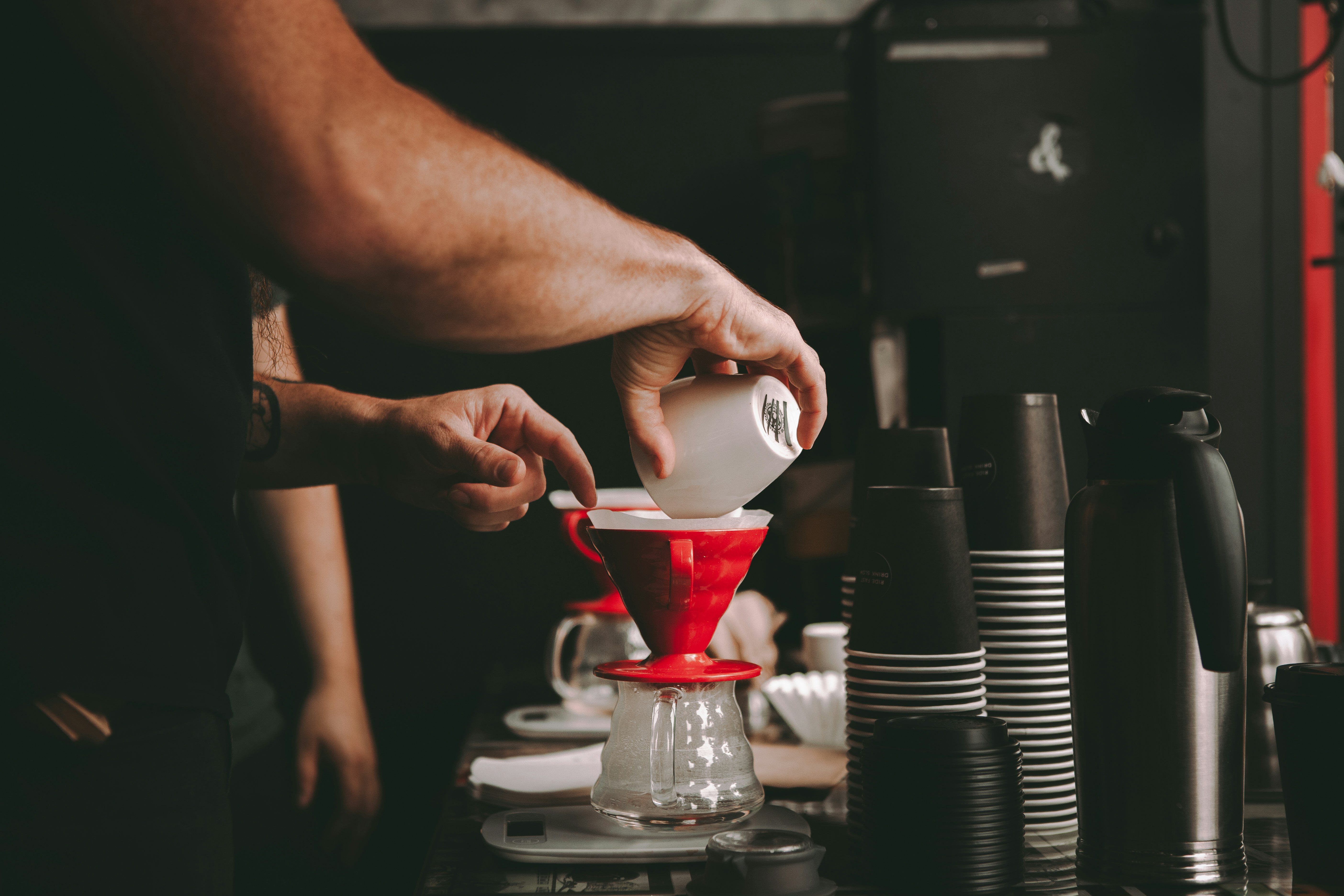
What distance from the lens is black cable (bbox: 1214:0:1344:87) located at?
1.76 m

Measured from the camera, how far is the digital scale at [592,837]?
2.62 ft

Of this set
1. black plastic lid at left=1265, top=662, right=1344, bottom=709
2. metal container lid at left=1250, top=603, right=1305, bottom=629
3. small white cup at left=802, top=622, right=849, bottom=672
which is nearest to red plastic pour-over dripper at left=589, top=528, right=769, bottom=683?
black plastic lid at left=1265, top=662, right=1344, bottom=709

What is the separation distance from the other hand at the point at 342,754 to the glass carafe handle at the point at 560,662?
14.5 inches

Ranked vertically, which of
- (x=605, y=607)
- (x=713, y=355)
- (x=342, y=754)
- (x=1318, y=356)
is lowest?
(x=342, y=754)

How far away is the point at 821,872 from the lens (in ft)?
2.59

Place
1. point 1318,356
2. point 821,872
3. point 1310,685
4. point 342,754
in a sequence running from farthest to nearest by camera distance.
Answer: point 1318,356 < point 342,754 < point 821,872 < point 1310,685

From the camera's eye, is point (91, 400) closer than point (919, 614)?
Yes

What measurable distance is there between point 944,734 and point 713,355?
0.35m

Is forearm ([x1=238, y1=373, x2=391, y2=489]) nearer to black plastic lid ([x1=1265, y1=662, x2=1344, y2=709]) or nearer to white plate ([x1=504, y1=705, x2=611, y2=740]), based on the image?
white plate ([x1=504, y1=705, x2=611, y2=740])

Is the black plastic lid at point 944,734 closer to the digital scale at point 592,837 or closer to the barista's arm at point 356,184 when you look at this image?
the digital scale at point 592,837

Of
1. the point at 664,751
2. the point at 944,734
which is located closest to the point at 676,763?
the point at 664,751

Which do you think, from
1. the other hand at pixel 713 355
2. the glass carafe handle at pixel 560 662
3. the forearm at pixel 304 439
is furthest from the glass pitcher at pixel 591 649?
the other hand at pixel 713 355

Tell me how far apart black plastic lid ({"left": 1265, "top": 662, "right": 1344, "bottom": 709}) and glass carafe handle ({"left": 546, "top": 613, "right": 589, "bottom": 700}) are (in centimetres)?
94

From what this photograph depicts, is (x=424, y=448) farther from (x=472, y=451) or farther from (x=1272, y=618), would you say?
(x=1272, y=618)
